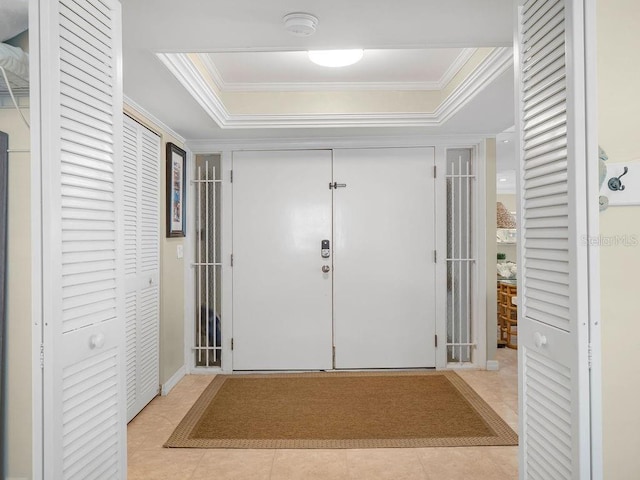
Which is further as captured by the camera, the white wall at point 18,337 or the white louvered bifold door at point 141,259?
the white louvered bifold door at point 141,259

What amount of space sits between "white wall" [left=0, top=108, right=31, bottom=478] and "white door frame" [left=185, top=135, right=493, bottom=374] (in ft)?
8.74

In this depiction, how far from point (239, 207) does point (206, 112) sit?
3.66 feet

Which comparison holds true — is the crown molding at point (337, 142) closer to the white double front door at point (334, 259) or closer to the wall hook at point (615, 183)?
the white double front door at point (334, 259)

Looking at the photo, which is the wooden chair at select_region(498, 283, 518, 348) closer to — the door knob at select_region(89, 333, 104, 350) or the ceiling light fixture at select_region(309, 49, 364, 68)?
the ceiling light fixture at select_region(309, 49, 364, 68)

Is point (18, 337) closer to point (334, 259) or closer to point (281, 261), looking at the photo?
point (281, 261)

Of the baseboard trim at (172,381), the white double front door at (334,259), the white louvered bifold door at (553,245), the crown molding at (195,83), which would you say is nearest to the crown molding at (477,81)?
the white double front door at (334,259)

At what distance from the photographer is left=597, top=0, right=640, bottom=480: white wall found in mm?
1346

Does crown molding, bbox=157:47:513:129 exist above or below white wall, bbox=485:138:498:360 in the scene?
above

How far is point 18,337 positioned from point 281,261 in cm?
274

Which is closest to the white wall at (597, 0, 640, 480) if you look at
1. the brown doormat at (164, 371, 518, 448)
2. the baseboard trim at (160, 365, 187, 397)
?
the brown doormat at (164, 371, 518, 448)

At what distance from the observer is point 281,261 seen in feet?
13.3

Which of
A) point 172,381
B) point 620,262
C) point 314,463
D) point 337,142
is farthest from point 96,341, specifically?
point 337,142

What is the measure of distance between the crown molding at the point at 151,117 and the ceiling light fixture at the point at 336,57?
1.22 metres

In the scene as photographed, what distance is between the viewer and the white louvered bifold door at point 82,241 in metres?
1.21
